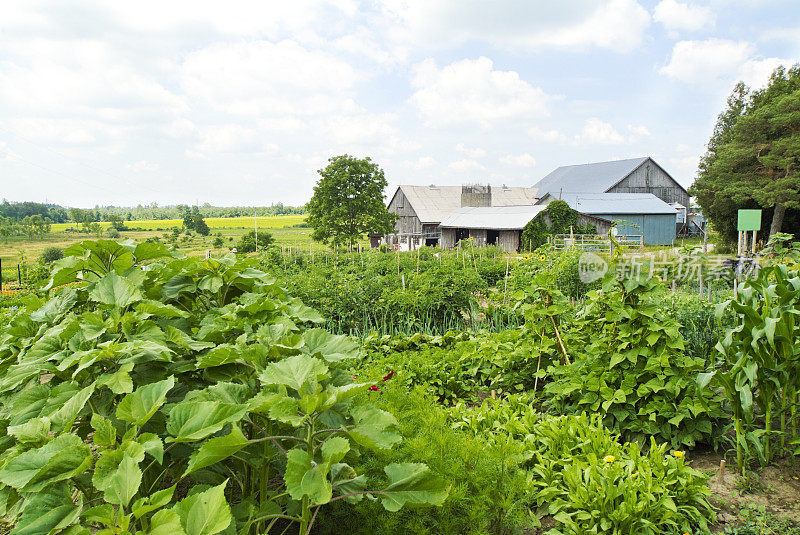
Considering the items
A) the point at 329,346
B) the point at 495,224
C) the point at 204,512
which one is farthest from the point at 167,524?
the point at 495,224

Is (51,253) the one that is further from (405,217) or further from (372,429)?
(405,217)

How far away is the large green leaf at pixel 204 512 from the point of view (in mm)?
831

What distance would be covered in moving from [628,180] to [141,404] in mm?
46317

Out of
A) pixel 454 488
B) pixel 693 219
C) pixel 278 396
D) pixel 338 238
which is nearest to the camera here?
pixel 278 396

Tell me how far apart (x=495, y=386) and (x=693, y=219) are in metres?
44.9

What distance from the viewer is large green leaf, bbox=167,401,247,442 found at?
3.26ft

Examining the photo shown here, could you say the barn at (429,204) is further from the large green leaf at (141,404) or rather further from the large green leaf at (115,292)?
the large green leaf at (141,404)

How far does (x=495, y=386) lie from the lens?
3.98 m

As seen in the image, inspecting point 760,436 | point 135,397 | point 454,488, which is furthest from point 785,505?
point 135,397

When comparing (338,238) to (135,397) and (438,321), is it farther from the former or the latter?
(135,397)

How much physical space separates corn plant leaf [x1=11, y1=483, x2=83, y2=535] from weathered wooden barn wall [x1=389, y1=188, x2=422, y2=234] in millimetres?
34413

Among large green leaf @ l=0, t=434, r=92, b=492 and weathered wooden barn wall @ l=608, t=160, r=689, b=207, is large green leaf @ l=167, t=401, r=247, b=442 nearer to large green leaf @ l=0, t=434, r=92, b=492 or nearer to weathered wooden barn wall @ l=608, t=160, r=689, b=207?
large green leaf @ l=0, t=434, r=92, b=492

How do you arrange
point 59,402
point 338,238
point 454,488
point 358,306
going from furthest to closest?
point 338,238
point 358,306
point 454,488
point 59,402

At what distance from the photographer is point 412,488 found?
112 cm
